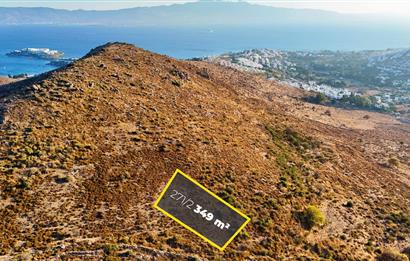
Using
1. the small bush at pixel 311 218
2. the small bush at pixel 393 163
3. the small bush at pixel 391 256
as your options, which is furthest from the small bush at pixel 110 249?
the small bush at pixel 393 163

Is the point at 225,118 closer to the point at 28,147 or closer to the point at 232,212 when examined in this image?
the point at 232,212

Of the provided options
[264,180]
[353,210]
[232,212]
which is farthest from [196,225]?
[353,210]

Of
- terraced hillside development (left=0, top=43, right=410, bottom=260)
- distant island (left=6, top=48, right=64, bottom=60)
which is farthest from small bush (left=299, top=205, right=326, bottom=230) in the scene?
distant island (left=6, top=48, right=64, bottom=60)

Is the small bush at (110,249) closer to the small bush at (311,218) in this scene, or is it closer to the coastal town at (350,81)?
the small bush at (311,218)

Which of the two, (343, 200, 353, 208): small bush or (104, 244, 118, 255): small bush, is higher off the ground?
(104, 244, 118, 255): small bush

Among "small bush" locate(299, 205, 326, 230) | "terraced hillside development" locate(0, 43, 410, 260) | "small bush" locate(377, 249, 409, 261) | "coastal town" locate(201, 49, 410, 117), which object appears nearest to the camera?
"terraced hillside development" locate(0, 43, 410, 260)

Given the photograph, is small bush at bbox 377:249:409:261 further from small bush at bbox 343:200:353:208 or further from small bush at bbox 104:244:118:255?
small bush at bbox 104:244:118:255

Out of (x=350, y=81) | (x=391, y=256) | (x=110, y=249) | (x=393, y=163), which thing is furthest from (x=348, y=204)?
(x=350, y=81)
